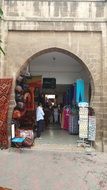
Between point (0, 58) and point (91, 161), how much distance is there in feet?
14.9

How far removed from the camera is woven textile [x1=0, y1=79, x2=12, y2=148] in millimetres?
11031

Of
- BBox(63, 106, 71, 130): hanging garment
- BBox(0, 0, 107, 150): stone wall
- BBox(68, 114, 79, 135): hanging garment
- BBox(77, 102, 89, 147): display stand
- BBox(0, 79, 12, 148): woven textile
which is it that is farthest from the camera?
BBox(63, 106, 71, 130): hanging garment

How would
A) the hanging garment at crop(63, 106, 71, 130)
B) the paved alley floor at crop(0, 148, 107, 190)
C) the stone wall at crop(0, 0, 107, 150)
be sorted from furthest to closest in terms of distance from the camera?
the hanging garment at crop(63, 106, 71, 130)
the stone wall at crop(0, 0, 107, 150)
the paved alley floor at crop(0, 148, 107, 190)

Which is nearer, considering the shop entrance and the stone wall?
the stone wall

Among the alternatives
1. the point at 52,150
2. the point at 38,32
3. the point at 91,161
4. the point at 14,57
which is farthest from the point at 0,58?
the point at 91,161

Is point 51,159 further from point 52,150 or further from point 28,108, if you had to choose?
point 28,108

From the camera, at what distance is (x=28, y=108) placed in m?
14.0

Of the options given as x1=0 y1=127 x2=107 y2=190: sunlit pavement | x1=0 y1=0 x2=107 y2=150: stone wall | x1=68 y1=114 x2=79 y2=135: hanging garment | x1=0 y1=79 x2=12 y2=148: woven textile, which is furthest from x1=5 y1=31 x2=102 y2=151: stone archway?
x1=68 y1=114 x2=79 y2=135: hanging garment

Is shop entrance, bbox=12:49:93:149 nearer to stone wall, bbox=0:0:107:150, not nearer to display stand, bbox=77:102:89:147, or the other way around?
stone wall, bbox=0:0:107:150

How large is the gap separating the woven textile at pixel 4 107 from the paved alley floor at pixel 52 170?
0.43 meters

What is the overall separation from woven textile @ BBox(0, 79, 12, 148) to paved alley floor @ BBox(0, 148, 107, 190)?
434mm

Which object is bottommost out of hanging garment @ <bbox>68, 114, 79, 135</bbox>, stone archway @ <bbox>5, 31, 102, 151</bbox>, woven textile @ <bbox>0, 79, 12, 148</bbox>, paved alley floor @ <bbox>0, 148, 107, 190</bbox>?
paved alley floor @ <bbox>0, 148, 107, 190</bbox>

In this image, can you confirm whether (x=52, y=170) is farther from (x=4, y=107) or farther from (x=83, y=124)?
(x=83, y=124)

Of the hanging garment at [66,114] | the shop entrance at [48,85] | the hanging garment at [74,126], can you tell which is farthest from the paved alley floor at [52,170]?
the hanging garment at [66,114]
